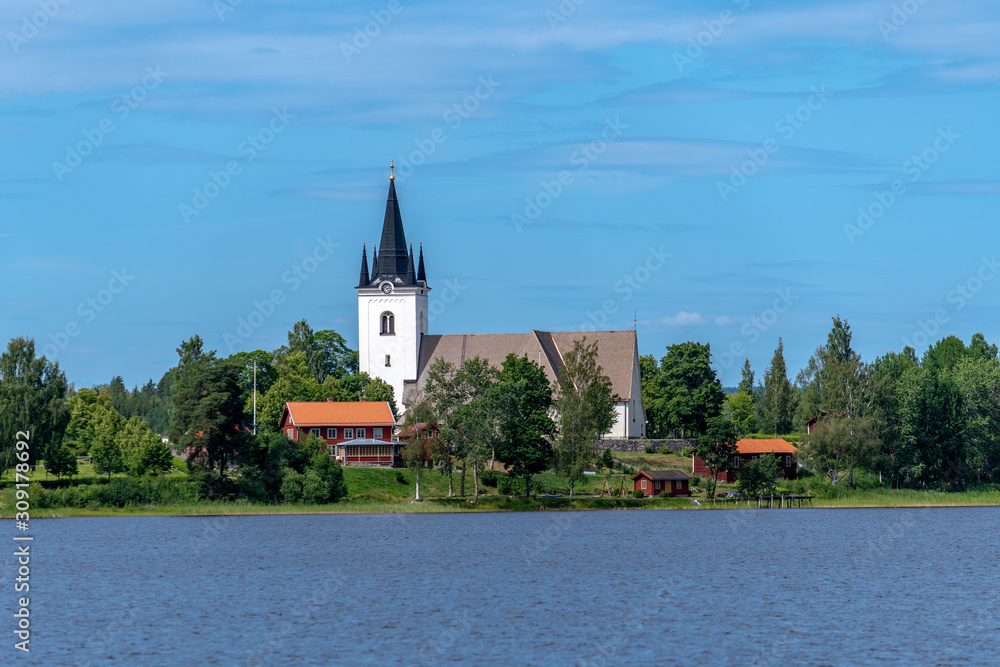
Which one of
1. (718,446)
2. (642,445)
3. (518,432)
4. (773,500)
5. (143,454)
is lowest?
(773,500)

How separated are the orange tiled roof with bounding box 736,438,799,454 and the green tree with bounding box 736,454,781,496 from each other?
36.3 feet

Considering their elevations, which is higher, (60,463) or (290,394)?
Result: (290,394)

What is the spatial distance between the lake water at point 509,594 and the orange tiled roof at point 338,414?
2414 cm

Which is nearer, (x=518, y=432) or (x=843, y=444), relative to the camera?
(x=518, y=432)

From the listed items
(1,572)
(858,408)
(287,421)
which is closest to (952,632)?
(1,572)

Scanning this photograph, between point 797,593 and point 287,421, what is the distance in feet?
210

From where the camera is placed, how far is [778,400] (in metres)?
134

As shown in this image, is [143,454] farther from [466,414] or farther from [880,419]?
[880,419]

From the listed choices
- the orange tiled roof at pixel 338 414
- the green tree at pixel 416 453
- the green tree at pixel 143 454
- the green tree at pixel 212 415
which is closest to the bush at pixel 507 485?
the green tree at pixel 416 453

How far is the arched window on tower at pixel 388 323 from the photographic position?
123 meters

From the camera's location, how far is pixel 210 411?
76062mm

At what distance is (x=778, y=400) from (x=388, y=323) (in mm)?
45851

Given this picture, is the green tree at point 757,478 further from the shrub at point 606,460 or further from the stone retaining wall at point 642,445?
the stone retaining wall at point 642,445

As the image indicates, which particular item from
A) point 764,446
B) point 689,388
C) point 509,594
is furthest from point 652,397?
point 509,594
